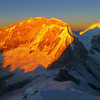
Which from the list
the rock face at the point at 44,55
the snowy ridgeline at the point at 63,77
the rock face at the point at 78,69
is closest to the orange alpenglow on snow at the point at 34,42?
the rock face at the point at 44,55

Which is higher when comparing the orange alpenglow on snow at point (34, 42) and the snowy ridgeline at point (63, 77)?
the orange alpenglow on snow at point (34, 42)

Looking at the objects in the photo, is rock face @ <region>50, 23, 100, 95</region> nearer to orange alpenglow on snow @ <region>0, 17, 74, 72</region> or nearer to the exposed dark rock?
the exposed dark rock

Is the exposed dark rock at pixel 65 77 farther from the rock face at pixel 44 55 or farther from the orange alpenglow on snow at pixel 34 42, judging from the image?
the orange alpenglow on snow at pixel 34 42

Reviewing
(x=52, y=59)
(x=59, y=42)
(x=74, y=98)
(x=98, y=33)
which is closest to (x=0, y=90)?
(x=52, y=59)

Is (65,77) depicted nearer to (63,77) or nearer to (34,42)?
(63,77)

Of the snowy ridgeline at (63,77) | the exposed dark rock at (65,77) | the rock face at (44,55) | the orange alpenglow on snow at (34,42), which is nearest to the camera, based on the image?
the snowy ridgeline at (63,77)

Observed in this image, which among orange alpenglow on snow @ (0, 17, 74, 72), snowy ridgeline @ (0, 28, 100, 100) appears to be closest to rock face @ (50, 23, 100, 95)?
snowy ridgeline @ (0, 28, 100, 100)

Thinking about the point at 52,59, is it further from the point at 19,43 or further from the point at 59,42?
the point at 19,43

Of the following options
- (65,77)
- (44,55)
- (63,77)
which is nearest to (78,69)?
(65,77)
